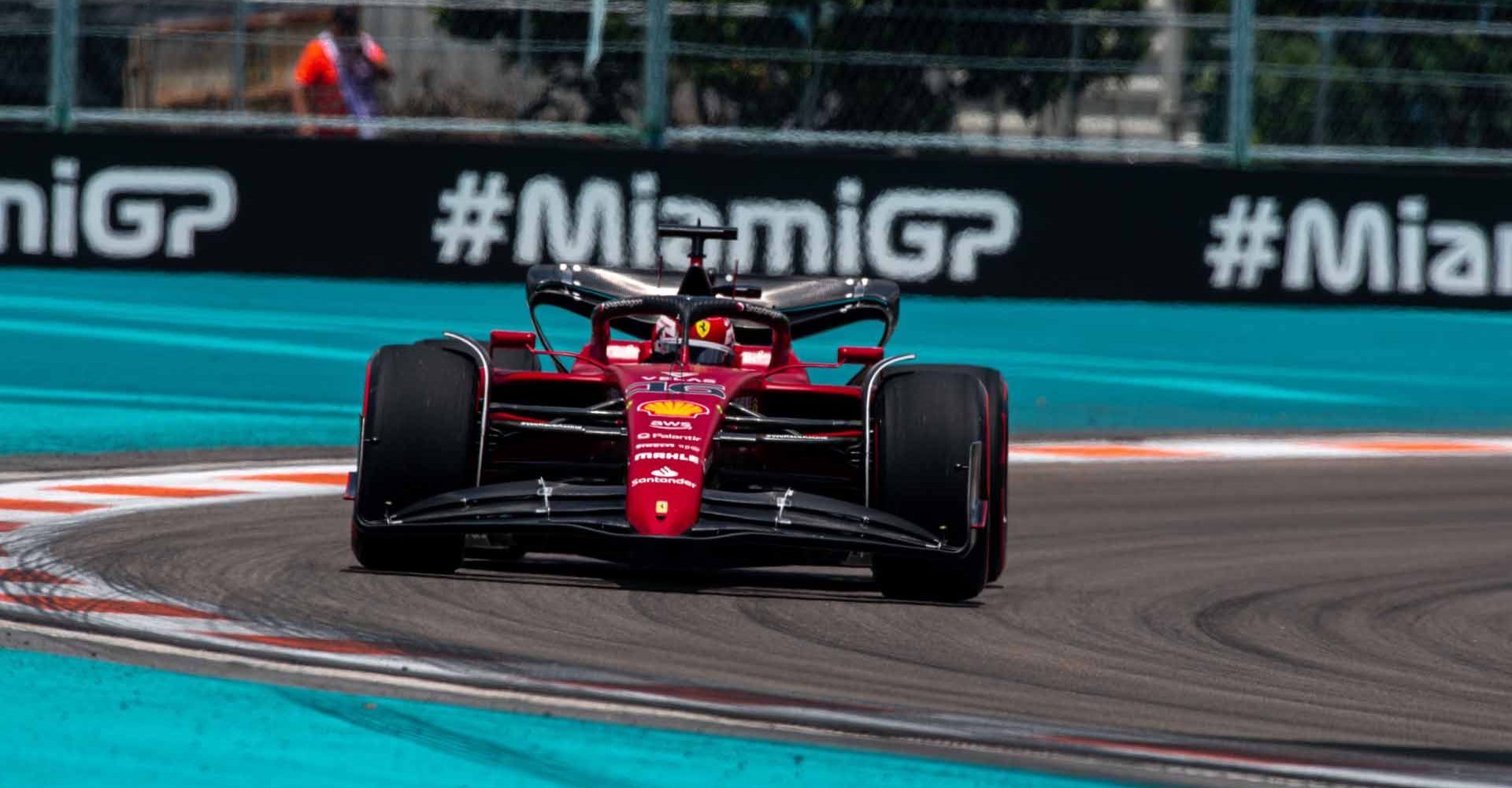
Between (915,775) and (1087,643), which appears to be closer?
(915,775)

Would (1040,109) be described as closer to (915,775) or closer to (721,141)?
(721,141)

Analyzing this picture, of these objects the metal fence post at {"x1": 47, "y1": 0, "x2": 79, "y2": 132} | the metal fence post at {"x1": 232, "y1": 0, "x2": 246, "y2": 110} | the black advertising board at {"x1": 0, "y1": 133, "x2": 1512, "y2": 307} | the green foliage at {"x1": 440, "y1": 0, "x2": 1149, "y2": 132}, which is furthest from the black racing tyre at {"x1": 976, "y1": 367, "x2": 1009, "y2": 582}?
the metal fence post at {"x1": 47, "y1": 0, "x2": 79, "y2": 132}

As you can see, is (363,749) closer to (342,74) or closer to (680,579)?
(680,579)

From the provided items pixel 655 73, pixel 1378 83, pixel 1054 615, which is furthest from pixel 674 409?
pixel 1378 83

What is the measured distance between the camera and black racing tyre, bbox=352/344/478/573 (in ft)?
23.7

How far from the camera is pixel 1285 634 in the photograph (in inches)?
278

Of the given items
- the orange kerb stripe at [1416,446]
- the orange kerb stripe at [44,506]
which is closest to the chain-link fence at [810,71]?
the orange kerb stripe at [1416,446]

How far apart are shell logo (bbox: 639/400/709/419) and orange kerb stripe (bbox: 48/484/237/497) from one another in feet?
9.72

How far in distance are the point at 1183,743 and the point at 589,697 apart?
1.28 metres

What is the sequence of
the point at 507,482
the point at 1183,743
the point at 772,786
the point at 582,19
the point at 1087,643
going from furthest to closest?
the point at 582,19 < the point at 507,482 < the point at 1087,643 < the point at 1183,743 < the point at 772,786

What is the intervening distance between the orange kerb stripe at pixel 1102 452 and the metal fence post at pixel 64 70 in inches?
224

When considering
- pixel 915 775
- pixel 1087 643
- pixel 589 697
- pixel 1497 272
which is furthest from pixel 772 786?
pixel 1497 272

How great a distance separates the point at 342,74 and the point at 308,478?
461 cm

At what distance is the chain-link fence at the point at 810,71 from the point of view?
14.1 meters
